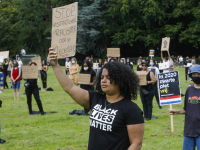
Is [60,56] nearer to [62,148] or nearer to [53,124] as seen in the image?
[62,148]

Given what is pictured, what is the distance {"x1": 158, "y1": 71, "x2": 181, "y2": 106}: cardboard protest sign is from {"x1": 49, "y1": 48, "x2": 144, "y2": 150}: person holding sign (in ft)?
18.1

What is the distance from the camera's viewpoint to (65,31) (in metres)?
3.87

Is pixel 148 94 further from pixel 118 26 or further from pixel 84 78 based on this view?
pixel 118 26

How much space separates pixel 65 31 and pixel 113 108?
127 cm

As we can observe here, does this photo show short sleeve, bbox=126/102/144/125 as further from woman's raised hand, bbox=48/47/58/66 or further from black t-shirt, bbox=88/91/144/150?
woman's raised hand, bbox=48/47/58/66

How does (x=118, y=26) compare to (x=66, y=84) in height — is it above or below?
above

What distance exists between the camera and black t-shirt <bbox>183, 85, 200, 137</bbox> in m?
4.83

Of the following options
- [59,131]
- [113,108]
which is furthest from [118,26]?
[113,108]

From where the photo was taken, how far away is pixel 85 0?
4903 centimetres

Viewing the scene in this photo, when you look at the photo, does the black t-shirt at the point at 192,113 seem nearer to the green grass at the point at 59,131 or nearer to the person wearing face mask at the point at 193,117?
the person wearing face mask at the point at 193,117

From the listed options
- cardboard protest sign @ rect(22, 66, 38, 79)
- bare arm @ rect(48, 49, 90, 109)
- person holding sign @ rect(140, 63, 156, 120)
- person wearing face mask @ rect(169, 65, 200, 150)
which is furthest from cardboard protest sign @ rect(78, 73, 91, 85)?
bare arm @ rect(48, 49, 90, 109)

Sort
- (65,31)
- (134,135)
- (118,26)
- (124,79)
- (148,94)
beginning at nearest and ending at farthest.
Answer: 1. (134,135)
2. (124,79)
3. (65,31)
4. (148,94)
5. (118,26)

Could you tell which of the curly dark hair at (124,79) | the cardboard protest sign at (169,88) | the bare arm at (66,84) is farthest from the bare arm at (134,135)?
the cardboard protest sign at (169,88)

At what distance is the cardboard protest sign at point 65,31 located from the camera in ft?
12.4
